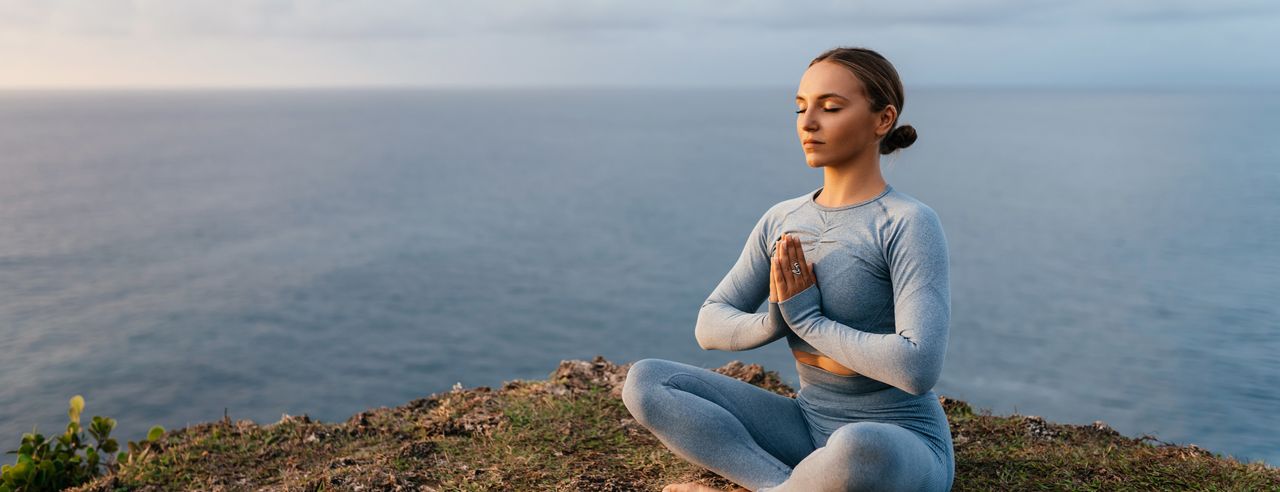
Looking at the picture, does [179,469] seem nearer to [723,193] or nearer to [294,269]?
[294,269]

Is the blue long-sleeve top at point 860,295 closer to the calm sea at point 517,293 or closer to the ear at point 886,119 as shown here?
the ear at point 886,119

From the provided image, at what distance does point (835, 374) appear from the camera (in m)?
5.10

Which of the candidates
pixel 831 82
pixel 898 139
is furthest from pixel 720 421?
pixel 831 82

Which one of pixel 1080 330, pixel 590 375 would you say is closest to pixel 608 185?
pixel 1080 330

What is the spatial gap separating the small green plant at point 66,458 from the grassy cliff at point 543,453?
38 centimetres

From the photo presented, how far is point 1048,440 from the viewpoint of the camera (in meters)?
7.38

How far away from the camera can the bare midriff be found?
16.5 ft

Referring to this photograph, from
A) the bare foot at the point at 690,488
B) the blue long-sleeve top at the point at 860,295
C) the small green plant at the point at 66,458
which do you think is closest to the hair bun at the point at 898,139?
the blue long-sleeve top at the point at 860,295

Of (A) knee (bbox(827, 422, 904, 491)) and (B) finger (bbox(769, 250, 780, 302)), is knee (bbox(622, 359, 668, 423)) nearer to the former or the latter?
(B) finger (bbox(769, 250, 780, 302))

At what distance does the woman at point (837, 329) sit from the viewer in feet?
15.0

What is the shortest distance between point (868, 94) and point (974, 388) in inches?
3326

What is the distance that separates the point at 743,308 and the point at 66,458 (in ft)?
23.1

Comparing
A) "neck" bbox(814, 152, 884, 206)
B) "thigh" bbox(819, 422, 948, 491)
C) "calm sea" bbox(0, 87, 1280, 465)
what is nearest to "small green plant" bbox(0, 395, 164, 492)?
"thigh" bbox(819, 422, 948, 491)

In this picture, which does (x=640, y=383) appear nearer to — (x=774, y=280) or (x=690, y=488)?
(x=690, y=488)
